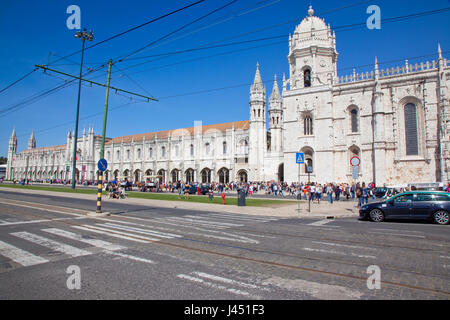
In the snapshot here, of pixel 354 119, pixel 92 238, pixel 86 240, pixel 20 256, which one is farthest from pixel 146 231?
pixel 354 119

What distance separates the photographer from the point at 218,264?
497 cm

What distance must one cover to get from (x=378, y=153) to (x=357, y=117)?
18.5 ft

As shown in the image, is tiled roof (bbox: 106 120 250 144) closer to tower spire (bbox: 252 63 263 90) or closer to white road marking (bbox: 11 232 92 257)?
tower spire (bbox: 252 63 263 90)

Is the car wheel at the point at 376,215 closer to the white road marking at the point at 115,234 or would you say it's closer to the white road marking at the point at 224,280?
the white road marking at the point at 115,234

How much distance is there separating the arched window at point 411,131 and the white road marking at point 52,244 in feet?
120

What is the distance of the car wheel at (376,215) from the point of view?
11594 millimetres

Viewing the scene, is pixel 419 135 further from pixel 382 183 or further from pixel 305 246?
pixel 305 246

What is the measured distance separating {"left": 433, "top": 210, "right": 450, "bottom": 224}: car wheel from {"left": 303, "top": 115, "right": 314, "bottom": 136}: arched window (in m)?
27.3

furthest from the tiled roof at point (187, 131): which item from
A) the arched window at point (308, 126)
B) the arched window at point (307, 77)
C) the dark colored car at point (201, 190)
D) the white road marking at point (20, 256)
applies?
the white road marking at point (20, 256)

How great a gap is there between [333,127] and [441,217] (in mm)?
26847

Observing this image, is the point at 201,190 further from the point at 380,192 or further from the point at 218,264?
the point at 218,264

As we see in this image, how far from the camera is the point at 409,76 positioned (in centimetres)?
3184
